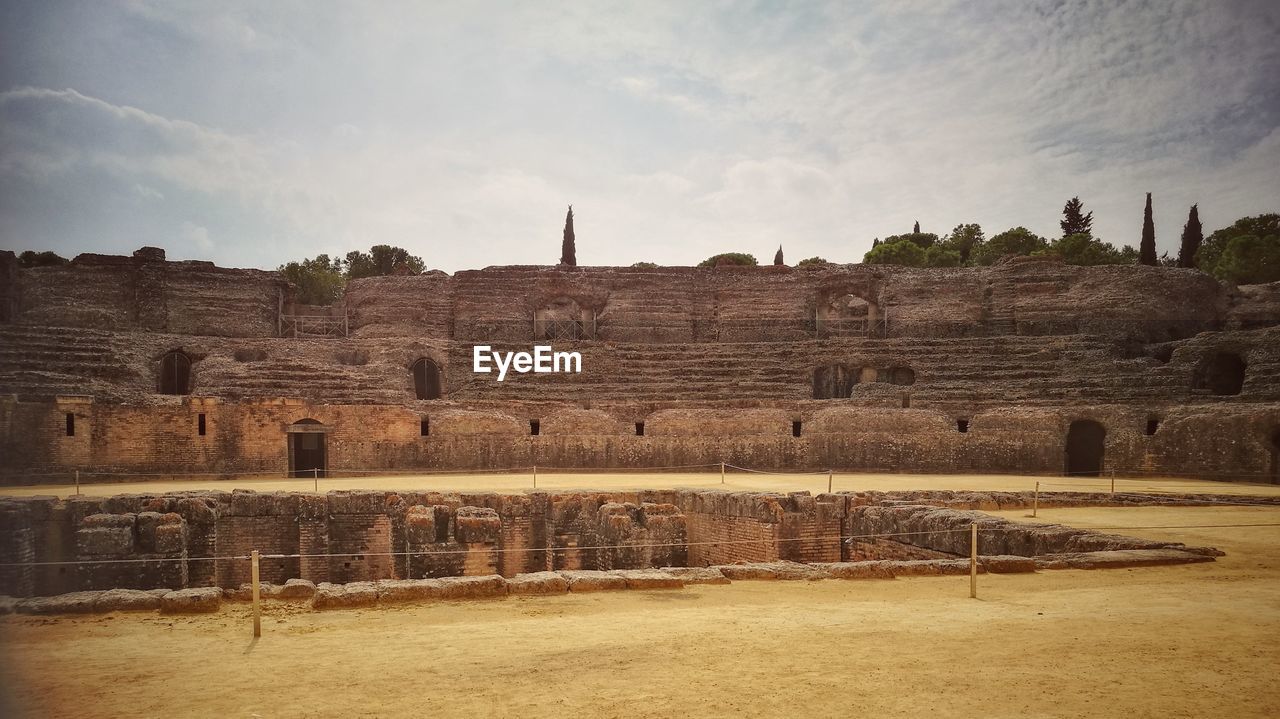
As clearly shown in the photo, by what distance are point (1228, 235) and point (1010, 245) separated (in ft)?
40.9

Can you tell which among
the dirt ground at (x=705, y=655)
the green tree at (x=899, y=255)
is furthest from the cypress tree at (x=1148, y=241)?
the dirt ground at (x=705, y=655)

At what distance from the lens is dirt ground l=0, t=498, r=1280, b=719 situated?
5.36 metres

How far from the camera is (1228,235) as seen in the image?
160 feet

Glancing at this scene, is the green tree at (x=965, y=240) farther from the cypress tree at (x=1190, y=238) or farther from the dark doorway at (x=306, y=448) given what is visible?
the dark doorway at (x=306, y=448)

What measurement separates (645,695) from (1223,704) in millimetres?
3936

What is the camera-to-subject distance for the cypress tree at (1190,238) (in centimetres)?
4612

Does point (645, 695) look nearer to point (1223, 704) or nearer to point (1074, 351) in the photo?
point (1223, 704)

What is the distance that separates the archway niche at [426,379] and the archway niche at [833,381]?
50.5 ft

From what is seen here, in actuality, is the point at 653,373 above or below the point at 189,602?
above

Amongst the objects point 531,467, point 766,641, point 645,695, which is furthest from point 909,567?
point 531,467

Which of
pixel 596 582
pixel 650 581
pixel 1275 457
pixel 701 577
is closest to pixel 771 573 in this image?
pixel 701 577

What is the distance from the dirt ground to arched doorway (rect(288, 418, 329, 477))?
52.1ft

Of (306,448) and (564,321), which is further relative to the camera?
(564,321)

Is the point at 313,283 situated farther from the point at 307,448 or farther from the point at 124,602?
the point at 124,602
